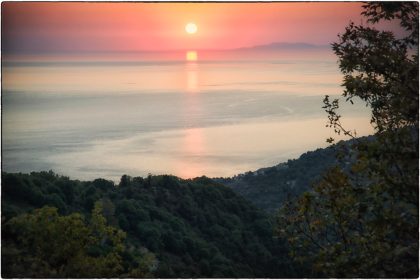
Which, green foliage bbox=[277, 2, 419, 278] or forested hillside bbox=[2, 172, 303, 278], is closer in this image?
green foliage bbox=[277, 2, 419, 278]

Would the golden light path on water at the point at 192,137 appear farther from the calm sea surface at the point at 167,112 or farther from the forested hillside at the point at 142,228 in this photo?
the forested hillside at the point at 142,228

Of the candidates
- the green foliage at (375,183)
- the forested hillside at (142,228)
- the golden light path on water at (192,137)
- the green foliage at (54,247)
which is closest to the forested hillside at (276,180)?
the forested hillside at (142,228)

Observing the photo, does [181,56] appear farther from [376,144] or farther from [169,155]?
[376,144]

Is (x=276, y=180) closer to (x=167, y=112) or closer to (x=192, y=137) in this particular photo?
(x=167, y=112)

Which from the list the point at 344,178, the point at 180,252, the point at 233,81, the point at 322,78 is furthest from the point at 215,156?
the point at 344,178

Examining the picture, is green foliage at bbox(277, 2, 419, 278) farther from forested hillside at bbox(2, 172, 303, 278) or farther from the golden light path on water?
the golden light path on water

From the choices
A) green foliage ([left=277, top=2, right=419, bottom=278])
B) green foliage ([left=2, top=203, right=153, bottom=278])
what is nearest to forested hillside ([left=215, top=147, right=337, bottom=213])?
green foliage ([left=2, top=203, right=153, bottom=278])
